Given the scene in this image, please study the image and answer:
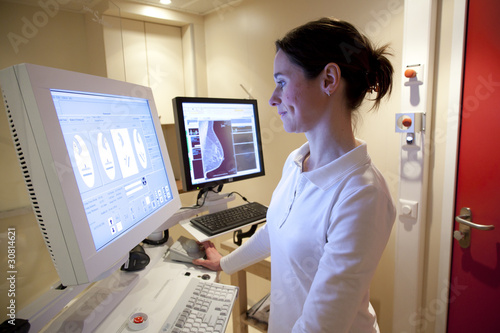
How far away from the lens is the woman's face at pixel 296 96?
83 cm

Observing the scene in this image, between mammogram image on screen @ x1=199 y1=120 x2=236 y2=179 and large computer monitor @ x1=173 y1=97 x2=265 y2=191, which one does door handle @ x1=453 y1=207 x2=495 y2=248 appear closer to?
large computer monitor @ x1=173 y1=97 x2=265 y2=191

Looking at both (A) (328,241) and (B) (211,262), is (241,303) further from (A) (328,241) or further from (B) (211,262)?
(A) (328,241)

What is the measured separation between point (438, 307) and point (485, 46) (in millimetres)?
1268

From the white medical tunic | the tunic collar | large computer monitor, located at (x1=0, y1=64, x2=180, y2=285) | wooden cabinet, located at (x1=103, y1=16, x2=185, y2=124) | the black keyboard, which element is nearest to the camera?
large computer monitor, located at (x1=0, y1=64, x2=180, y2=285)

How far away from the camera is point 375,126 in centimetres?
171

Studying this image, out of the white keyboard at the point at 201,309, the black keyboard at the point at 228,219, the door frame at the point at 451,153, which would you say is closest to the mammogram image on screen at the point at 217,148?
the black keyboard at the point at 228,219

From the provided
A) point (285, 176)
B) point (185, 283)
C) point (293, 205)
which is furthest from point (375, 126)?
point (185, 283)

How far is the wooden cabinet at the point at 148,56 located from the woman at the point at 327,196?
186 centimetres

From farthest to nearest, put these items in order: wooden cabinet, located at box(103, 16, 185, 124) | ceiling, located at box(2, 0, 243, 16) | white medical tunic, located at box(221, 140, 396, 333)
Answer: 1. ceiling, located at box(2, 0, 243, 16)
2. wooden cabinet, located at box(103, 16, 185, 124)
3. white medical tunic, located at box(221, 140, 396, 333)

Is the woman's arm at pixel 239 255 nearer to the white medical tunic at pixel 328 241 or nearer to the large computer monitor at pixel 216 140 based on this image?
the white medical tunic at pixel 328 241

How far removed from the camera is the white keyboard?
28.6 inches

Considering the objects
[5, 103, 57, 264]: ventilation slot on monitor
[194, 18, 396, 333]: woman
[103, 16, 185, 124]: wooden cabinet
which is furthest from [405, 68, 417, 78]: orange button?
[103, 16, 185, 124]: wooden cabinet

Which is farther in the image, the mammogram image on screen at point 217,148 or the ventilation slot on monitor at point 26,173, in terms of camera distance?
the mammogram image on screen at point 217,148

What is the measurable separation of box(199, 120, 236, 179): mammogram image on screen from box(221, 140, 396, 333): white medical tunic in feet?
1.45
